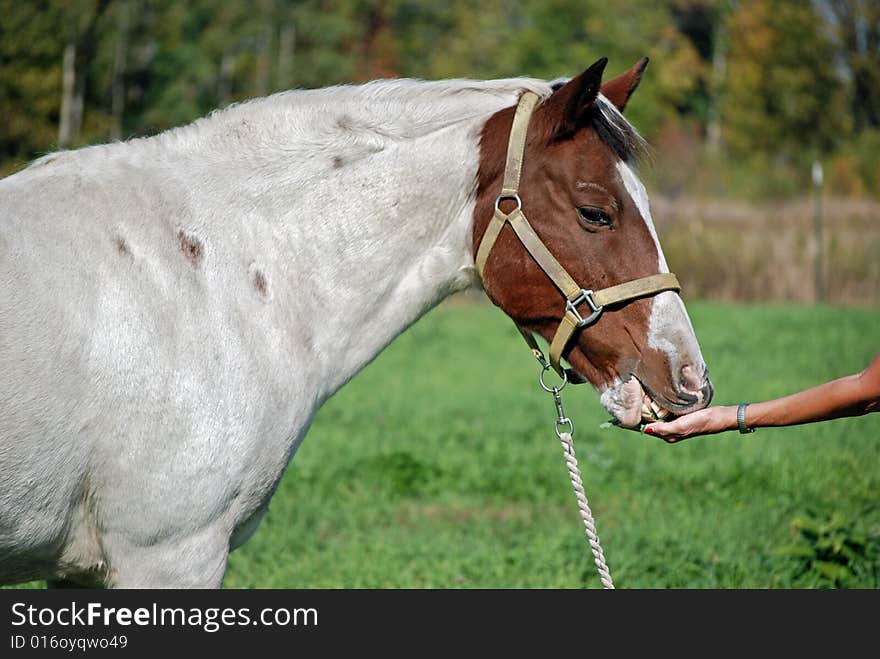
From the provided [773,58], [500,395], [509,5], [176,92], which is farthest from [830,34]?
[500,395]

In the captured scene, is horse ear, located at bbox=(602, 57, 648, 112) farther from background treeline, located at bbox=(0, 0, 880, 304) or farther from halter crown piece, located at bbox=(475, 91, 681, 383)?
background treeline, located at bbox=(0, 0, 880, 304)

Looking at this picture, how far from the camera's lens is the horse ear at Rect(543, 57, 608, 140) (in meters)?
2.62

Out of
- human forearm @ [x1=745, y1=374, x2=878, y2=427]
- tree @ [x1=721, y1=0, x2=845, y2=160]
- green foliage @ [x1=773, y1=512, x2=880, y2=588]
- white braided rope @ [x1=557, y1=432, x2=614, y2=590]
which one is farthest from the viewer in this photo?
tree @ [x1=721, y1=0, x2=845, y2=160]

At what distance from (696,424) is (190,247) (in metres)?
1.55

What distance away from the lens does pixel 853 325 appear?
13094 mm

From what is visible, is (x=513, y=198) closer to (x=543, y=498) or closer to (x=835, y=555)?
(x=835, y=555)

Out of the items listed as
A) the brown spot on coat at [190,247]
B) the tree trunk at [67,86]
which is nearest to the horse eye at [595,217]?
the brown spot on coat at [190,247]

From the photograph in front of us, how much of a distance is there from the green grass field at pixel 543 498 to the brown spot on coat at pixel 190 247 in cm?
99

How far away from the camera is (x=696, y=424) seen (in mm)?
2844

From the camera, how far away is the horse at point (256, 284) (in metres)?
2.43

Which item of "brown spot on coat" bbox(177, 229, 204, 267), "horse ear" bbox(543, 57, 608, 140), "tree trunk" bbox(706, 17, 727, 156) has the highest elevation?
"horse ear" bbox(543, 57, 608, 140)

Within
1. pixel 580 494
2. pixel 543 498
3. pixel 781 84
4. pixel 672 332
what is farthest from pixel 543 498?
pixel 781 84

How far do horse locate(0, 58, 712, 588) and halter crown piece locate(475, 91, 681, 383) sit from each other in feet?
0.04

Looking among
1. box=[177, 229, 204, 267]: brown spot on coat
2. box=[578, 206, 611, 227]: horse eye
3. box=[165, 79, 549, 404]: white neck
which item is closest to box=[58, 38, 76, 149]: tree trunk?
box=[165, 79, 549, 404]: white neck
